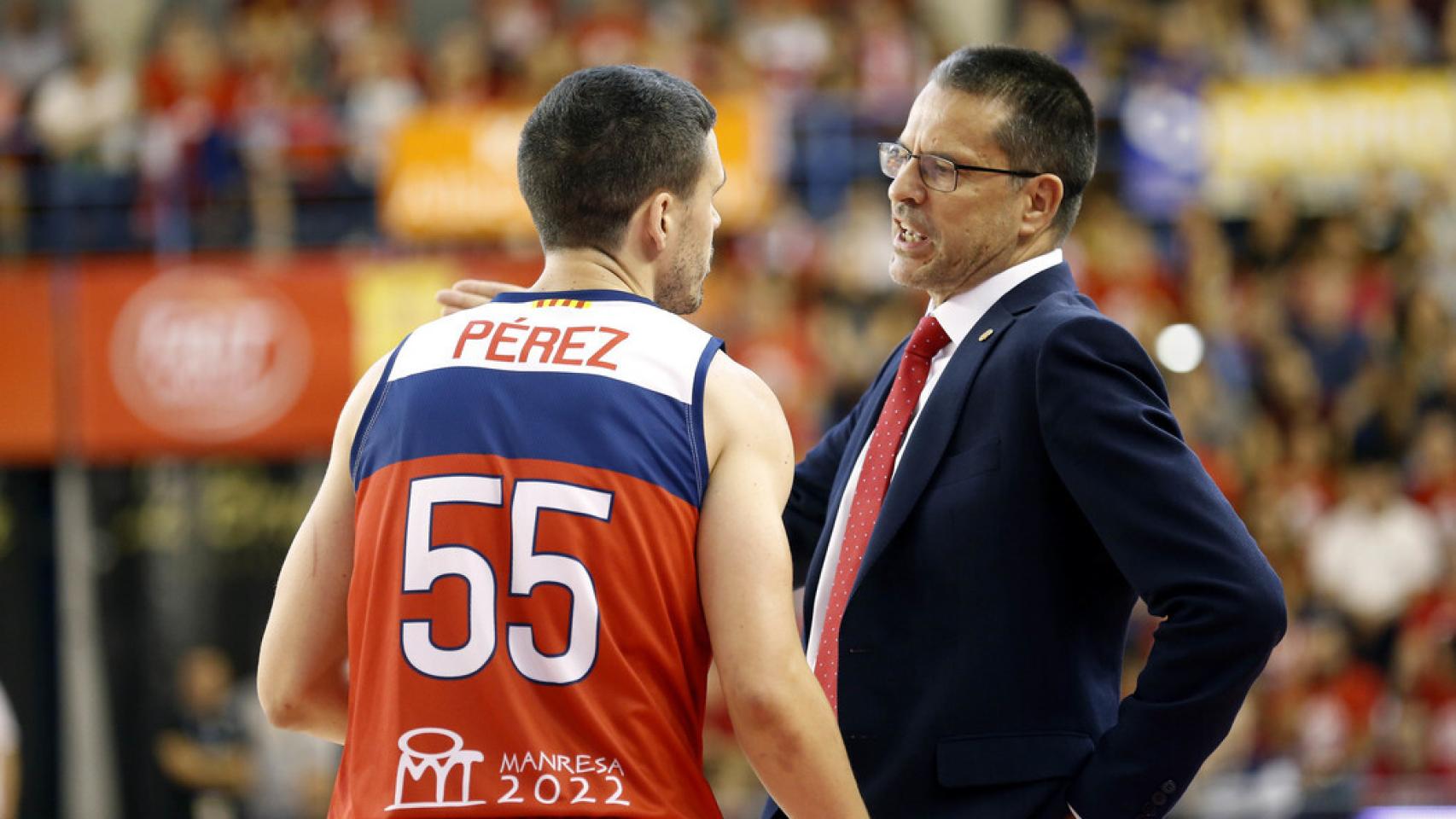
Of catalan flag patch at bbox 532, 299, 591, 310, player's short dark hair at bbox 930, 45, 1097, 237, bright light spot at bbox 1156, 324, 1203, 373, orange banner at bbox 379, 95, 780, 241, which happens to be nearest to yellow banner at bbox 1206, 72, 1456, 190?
bright light spot at bbox 1156, 324, 1203, 373

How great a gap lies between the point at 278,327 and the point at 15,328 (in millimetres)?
2010

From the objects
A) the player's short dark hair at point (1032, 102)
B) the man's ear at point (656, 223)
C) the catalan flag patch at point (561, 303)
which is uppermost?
the player's short dark hair at point (1032, 102)

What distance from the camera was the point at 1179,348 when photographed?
1101 centimetres

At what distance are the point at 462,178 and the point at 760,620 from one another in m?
10.1

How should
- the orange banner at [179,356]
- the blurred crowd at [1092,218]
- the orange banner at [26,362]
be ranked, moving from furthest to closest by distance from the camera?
the orange banner at [26,362]
the orange banner at [179,356]
the blurred crowd at [1092,218]

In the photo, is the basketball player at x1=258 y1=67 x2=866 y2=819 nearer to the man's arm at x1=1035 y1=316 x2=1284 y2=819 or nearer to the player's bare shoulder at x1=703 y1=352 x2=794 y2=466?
the player's bare shoulder at x1=703 y1=352 x2=794 y2=466

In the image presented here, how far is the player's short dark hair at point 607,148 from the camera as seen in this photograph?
2697 millimetres

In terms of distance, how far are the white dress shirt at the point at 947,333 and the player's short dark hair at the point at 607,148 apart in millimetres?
684

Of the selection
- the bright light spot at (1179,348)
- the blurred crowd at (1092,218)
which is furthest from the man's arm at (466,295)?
the bright light spot at (1179,348)

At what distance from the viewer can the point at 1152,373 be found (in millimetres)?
2875

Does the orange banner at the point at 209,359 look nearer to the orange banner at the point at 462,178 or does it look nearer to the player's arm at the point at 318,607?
the orange banner at the point at 462,178

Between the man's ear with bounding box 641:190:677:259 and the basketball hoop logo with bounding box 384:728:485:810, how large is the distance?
2.77 feet

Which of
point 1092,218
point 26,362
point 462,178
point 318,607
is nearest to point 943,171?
point 318,607

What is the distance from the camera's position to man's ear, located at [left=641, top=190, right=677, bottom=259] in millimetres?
2736
